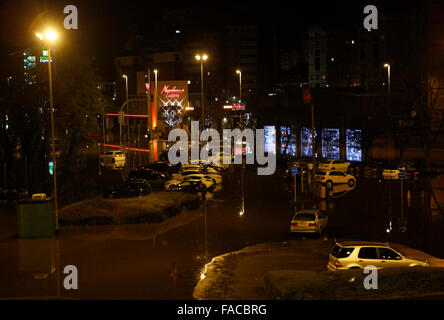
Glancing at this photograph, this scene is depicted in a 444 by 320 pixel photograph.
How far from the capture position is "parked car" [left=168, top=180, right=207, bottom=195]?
36188mm

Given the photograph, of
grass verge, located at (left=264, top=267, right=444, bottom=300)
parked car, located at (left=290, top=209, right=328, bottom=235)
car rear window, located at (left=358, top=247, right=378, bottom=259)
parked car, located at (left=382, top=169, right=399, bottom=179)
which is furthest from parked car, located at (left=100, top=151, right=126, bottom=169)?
grass verge, located at (left=264, top=267, right=444, bottom=300)

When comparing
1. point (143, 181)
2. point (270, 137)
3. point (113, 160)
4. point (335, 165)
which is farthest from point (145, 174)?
point (270, 137)

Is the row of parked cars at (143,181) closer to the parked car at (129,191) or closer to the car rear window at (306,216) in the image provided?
the parked car at (129,191)

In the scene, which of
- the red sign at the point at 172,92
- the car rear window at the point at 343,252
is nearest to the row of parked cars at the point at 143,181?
the red sign at the point at 172,92

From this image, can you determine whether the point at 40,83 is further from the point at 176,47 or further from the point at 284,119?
the point at 176,47

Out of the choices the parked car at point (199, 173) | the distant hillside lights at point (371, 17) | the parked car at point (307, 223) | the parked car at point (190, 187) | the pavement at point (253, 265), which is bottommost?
the pavement at point (253, 265)

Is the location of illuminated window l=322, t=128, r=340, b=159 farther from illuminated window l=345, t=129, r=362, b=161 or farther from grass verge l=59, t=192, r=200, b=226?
grass verge l=59, t=192, r=200, b=226

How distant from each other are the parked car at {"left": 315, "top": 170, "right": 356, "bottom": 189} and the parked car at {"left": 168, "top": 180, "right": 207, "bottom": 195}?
8198 mm

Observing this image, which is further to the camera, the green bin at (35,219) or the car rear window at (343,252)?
the green bin at (35,219)

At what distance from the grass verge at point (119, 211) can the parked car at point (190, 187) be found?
685 cm

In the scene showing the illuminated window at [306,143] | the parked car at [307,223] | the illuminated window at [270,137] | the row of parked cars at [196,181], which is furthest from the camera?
the illuminated window at [270,137]

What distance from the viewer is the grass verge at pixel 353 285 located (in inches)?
Result: 498

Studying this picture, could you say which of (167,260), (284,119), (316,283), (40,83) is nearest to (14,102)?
(40,83)

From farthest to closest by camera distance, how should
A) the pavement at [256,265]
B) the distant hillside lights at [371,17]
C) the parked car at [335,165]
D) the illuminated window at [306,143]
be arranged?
1. the distant hillside lights at [371,17]
2. the illuminated window at [306,143]
3. the parked car at [335,165]
4. the pavement at [256,265]
